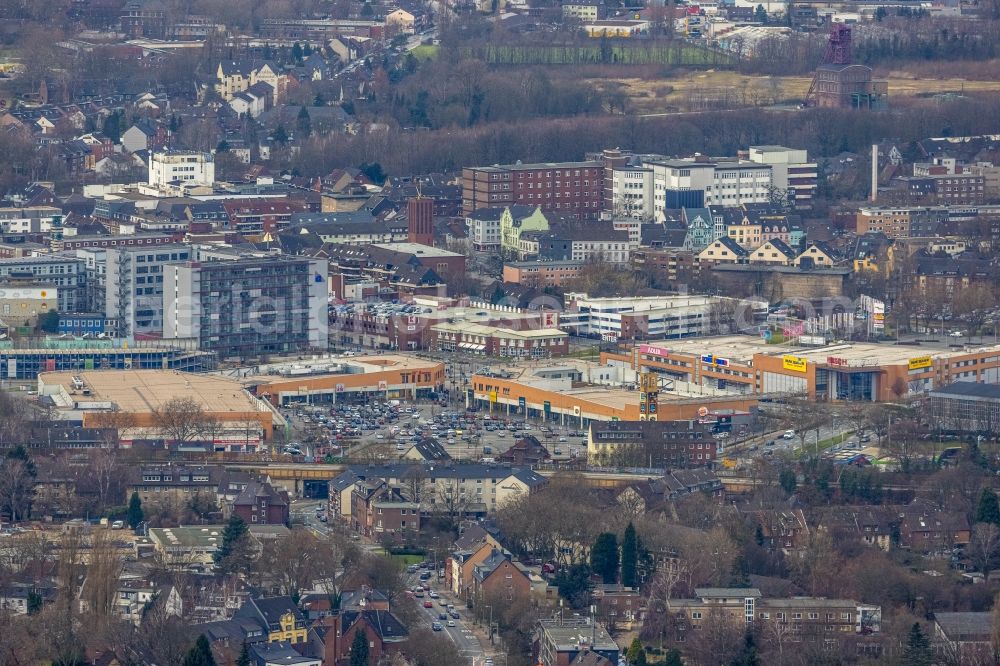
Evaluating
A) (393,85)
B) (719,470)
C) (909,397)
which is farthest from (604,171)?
(719,470)

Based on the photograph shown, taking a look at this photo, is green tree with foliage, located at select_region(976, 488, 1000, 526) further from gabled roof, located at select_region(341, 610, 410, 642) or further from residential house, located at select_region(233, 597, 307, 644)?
residential house, located at select_region(233, 597, 307, 644)

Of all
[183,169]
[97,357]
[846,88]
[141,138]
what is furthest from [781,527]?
[846,88]

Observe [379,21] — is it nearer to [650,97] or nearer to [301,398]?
[650,97]

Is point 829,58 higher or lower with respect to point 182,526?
higher

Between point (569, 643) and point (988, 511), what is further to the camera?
point (988, 511)

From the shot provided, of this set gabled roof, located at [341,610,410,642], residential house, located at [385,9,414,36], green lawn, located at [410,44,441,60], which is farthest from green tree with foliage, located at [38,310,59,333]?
Result: residential house, located at [385,9,414,36]

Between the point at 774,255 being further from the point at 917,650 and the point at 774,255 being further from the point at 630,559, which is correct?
the point at 917,650
